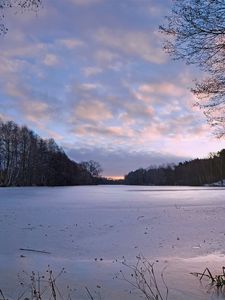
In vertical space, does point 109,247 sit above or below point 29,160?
below

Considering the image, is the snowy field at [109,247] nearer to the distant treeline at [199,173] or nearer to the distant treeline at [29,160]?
the distant treeline at [29,160]

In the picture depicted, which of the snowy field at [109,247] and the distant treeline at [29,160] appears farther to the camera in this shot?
the distant treeline at [29,160]

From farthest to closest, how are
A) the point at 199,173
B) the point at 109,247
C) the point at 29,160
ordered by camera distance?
1. the point at 199,173
2. the point at 29,160
3. the point at 109,247

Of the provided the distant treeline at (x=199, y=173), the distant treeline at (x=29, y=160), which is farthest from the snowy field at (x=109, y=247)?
the distant treeline at (x=199, y=173)

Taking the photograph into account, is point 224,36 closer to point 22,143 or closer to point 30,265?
point 30,265

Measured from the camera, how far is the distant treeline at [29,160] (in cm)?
8419

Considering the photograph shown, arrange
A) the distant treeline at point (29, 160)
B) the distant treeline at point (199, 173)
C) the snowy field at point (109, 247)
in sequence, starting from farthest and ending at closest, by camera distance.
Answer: the distant treeline at point (199, 173), the distant treeline at point (29, 160), the snowy field at point (109, 247)

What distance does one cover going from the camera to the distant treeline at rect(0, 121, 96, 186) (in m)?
84.2

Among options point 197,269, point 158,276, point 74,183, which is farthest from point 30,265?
point 74,183

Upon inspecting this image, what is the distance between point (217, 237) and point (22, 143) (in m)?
78.6

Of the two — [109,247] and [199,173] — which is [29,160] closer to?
[199,173]

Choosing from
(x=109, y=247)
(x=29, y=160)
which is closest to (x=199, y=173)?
(x=29, y=160)

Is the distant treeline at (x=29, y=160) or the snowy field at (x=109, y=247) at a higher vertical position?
the distant treeline at (x=29, y=160)

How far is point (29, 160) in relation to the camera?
298ft
